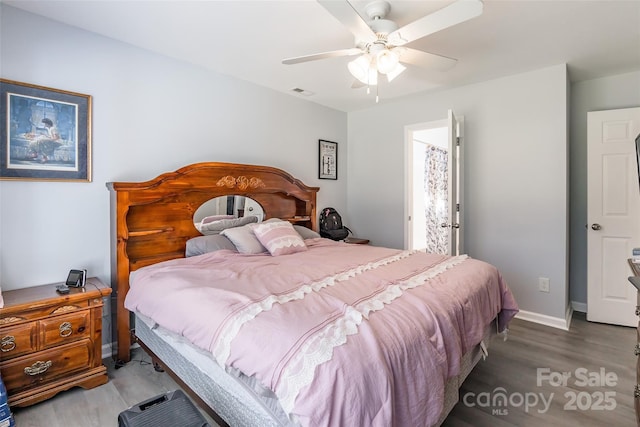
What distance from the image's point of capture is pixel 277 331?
1.23 m

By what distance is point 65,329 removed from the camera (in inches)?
77.7

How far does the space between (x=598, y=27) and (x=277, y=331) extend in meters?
3.00

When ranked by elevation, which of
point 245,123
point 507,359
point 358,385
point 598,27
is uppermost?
point 598,27

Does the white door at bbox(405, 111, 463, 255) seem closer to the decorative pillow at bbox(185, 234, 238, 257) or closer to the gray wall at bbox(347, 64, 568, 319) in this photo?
the gray wall at bbox(347, 64, 568, 319)

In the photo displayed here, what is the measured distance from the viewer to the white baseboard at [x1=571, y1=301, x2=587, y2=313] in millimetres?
3420

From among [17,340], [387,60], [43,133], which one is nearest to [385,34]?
[387,60]

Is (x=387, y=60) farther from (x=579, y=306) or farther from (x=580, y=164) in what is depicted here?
(x=579, y=306)

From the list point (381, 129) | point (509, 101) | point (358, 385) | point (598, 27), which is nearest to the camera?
point (358, 385)

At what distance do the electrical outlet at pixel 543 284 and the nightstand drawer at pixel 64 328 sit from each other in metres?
3.81

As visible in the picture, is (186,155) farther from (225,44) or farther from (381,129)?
(381,129)

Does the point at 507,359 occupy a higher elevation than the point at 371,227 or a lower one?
lower

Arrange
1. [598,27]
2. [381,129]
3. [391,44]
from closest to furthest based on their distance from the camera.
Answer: [391,44] → [598,27] → [381,129]

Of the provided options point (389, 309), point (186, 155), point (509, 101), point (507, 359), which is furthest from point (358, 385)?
point (509, 101)

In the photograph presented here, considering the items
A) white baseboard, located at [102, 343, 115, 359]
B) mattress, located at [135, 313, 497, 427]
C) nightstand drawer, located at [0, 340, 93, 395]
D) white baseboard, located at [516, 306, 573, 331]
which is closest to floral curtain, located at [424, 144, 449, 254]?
white baseboard, located at [516, 306, 573, 331]
